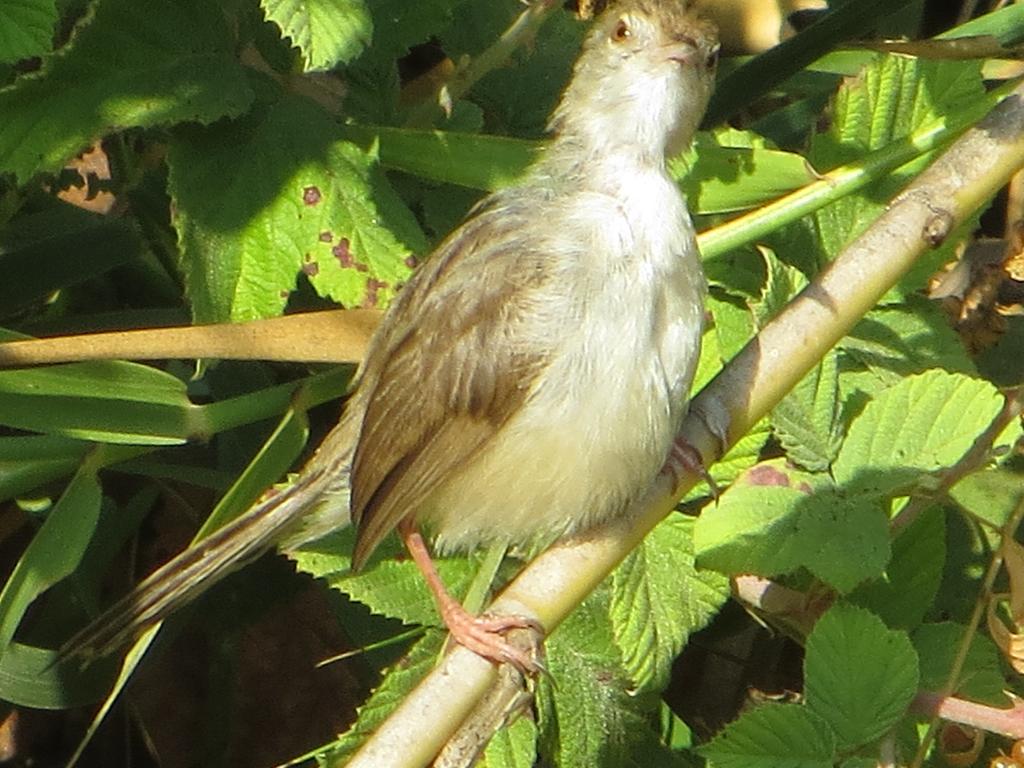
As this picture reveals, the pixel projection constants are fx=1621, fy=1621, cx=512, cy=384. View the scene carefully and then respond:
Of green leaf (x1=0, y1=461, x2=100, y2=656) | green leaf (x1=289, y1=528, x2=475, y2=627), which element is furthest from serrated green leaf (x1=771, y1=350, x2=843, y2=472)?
green leaf (x1=0, y1=461, x2=100, y2=656)

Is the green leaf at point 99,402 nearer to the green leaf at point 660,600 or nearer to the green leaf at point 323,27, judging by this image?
the green leaf at point 323,27

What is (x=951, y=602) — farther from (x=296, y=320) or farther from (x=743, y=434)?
(x=296, y=320)

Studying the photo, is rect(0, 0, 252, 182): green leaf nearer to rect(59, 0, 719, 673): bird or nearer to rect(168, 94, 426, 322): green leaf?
rect(168, 94, 426, 322): green leaf

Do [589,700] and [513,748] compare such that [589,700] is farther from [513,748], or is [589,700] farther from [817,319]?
[817,319]

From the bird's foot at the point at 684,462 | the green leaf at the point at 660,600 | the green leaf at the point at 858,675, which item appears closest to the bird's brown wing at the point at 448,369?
the bird's foot at the point at 684,462

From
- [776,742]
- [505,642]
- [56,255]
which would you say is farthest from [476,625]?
[56,255]
